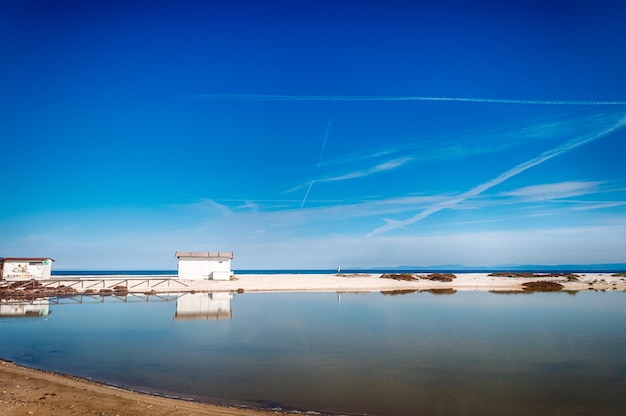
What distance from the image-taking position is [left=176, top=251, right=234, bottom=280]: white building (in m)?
59.6

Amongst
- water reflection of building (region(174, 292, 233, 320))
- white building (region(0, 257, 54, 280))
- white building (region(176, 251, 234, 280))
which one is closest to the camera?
water reflection of building (region(174, 292, 233, 320))

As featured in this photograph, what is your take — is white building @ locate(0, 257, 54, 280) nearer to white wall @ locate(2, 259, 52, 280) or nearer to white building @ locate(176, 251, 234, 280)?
white wall @ locate(2, 259, 52, 280)

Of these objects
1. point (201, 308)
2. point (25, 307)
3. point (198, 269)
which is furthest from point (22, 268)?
point (201, 308)

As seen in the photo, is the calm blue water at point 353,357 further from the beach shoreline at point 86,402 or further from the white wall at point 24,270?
the white wall at point 24,270

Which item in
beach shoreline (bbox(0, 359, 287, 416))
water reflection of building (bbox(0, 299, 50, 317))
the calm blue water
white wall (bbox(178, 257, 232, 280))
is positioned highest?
white wall (bbox(178, 257, 232, 280))

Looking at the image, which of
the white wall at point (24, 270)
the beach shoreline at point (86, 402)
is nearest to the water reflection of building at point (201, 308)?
the beach shoreline at point (86, 402)

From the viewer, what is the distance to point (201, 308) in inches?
1277

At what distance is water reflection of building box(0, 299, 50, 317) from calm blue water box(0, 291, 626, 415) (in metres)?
2.12

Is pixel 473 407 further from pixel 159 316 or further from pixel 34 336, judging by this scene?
pixel 159 316

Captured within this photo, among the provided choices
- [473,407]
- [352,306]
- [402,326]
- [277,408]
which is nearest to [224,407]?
[277,408]

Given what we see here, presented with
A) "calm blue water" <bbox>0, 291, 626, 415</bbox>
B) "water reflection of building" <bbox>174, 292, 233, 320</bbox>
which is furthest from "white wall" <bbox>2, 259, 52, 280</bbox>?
"calm blue water" <bbox>0, 291, 626, 415</bbox>

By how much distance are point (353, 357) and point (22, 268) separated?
2253 inches

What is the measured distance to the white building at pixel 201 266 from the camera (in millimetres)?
59625

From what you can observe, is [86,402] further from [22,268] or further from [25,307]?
[22,268]
